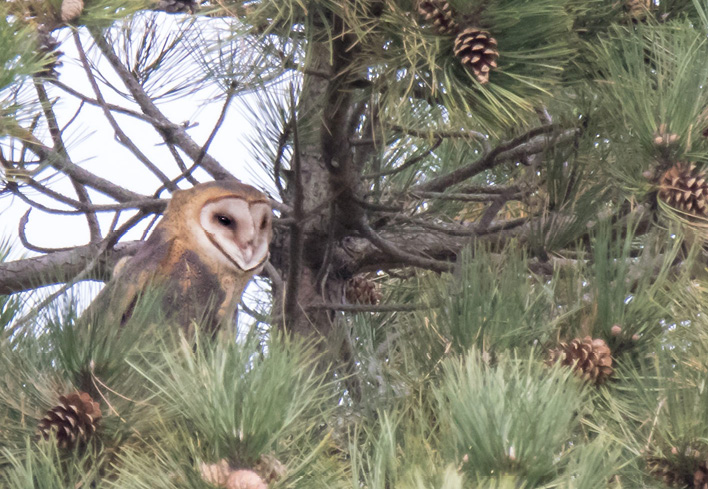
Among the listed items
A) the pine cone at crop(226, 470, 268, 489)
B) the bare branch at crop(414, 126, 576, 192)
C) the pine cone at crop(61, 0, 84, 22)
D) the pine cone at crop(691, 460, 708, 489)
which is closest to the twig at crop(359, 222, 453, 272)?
the bare branch at crop(414, 126, 576, 192)

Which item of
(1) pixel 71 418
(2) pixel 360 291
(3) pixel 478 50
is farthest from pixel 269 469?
(2) pixel 360 291

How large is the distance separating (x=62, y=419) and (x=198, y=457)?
0.67ft

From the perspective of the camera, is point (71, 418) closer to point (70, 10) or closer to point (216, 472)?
point (216, 472)

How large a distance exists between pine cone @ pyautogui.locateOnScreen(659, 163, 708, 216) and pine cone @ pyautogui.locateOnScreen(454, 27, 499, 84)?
0.30m

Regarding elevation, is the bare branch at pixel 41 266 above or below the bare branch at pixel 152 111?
below

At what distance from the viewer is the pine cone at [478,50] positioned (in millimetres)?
1312

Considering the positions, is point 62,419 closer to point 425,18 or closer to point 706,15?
point 425,18

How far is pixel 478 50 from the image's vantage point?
52.0 inches

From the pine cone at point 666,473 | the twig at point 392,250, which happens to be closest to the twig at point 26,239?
the twig at point 392,250

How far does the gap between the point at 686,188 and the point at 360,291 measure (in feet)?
4.48

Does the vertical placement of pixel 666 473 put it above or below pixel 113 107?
below

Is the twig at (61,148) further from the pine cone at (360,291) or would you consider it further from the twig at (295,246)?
the pine cone at (360,291)

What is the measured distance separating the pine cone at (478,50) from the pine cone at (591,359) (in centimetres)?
41

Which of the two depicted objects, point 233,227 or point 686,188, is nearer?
point 686,188
